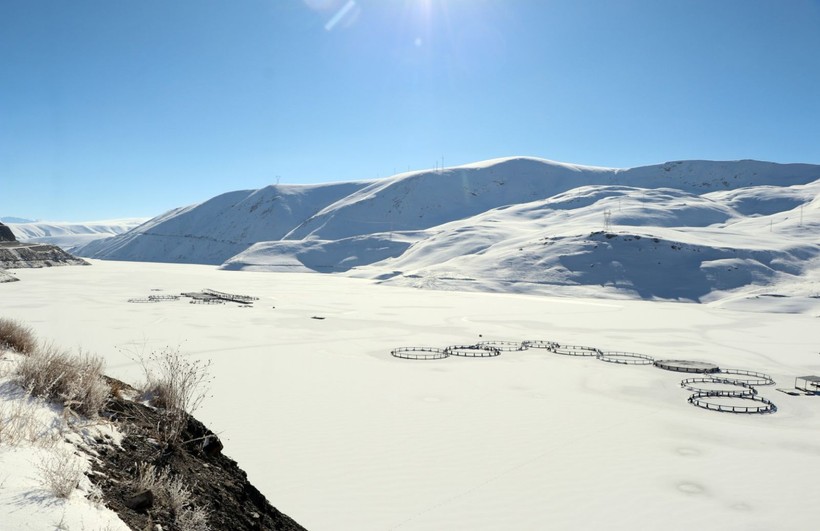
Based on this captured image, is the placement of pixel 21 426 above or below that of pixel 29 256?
below

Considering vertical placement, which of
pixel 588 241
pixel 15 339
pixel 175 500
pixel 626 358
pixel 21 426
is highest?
pixel 588 241

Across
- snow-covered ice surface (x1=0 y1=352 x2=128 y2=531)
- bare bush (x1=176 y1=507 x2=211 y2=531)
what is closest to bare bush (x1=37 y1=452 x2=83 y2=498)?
snow-covered ice surface (x1=0 y1=352 x2=128 y2=531)

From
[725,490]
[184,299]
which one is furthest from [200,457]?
[184,299]

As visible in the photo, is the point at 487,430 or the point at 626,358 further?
the point at 626,358

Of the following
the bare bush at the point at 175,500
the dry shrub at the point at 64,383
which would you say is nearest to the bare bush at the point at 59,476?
→ the bare bush at the point at 175,500

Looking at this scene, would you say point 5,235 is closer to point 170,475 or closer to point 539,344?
point 539,344

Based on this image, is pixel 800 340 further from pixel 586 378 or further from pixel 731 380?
pixel 586 378

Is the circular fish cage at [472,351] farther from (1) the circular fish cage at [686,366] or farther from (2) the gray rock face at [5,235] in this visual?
(2) the gray rock face at [5,235]

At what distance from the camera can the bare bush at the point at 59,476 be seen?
15.0 ft

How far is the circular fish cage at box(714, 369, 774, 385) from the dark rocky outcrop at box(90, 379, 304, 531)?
76.5 feet

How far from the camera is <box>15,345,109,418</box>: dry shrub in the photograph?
6812 mm

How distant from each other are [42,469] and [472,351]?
25966 mm

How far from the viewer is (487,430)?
15.7 meters

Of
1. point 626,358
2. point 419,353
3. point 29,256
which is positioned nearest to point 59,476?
point 419,353
